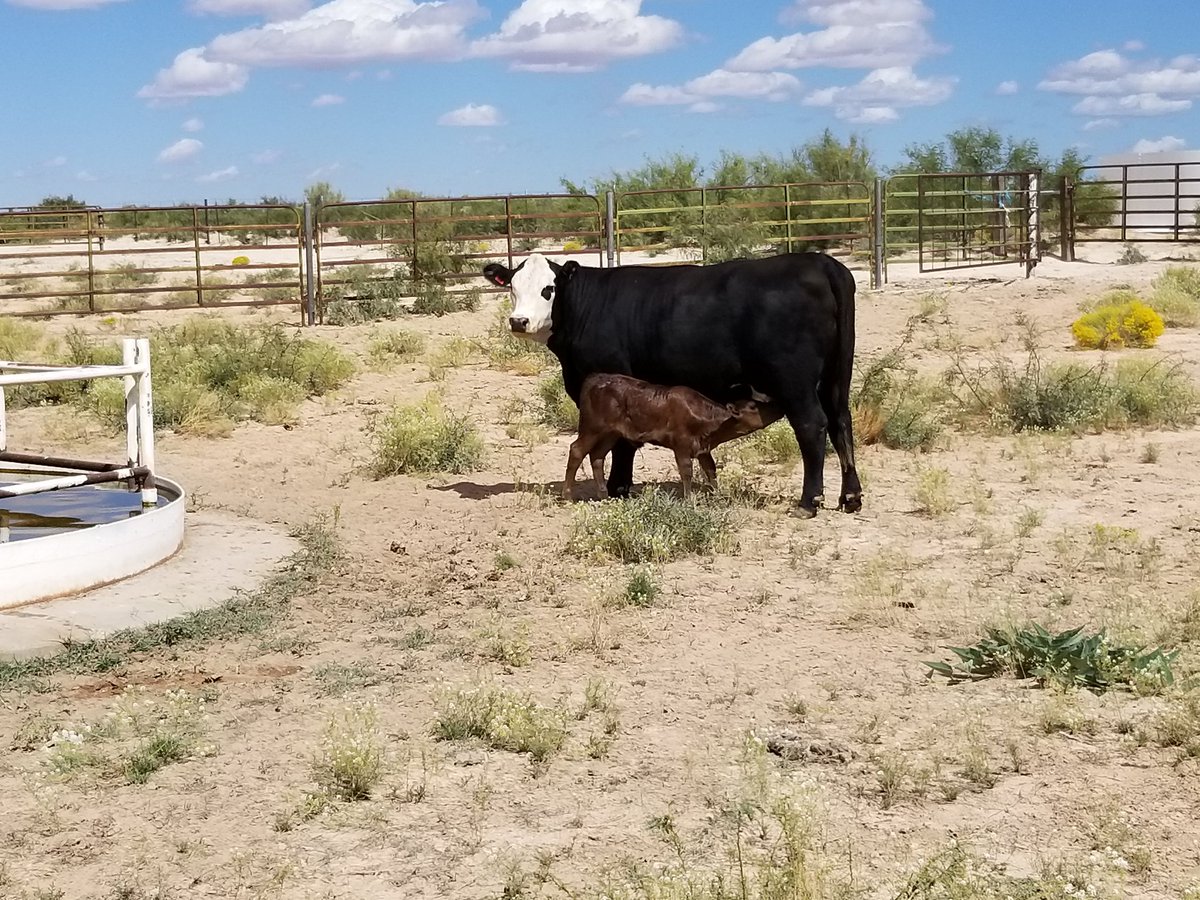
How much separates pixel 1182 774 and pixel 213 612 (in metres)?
4.66

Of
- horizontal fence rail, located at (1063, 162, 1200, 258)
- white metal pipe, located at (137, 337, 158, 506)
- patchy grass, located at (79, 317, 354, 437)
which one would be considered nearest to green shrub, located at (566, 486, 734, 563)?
white metal pipe, located at (137, 337, 158, 506)

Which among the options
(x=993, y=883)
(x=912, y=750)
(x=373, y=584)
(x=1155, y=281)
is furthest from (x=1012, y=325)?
(x=993, y=883)

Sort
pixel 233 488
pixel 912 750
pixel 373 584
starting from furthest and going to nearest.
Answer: pixel 233 488
pixel 373 584
pixel 912 750

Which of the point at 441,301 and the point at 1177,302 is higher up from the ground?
the point at 441,301

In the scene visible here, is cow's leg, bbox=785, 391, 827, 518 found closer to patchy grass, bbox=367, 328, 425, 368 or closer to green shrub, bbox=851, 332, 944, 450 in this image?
green shrub, bbox=851, 332, 944, 450

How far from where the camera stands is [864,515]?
32.6 feet

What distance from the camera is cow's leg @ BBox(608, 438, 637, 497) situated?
34.3ft

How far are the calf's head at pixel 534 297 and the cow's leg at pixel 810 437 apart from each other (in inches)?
75.1

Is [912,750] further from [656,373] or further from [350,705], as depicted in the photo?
[656,373]

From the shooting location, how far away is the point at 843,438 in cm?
1006

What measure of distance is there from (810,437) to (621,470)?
140 centimetres

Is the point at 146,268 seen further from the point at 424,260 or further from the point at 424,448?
the point at 424,448

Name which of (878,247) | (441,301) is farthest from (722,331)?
(878,247)

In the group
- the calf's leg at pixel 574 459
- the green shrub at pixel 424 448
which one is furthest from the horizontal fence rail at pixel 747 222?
the calf's leg at pixel 574 459
